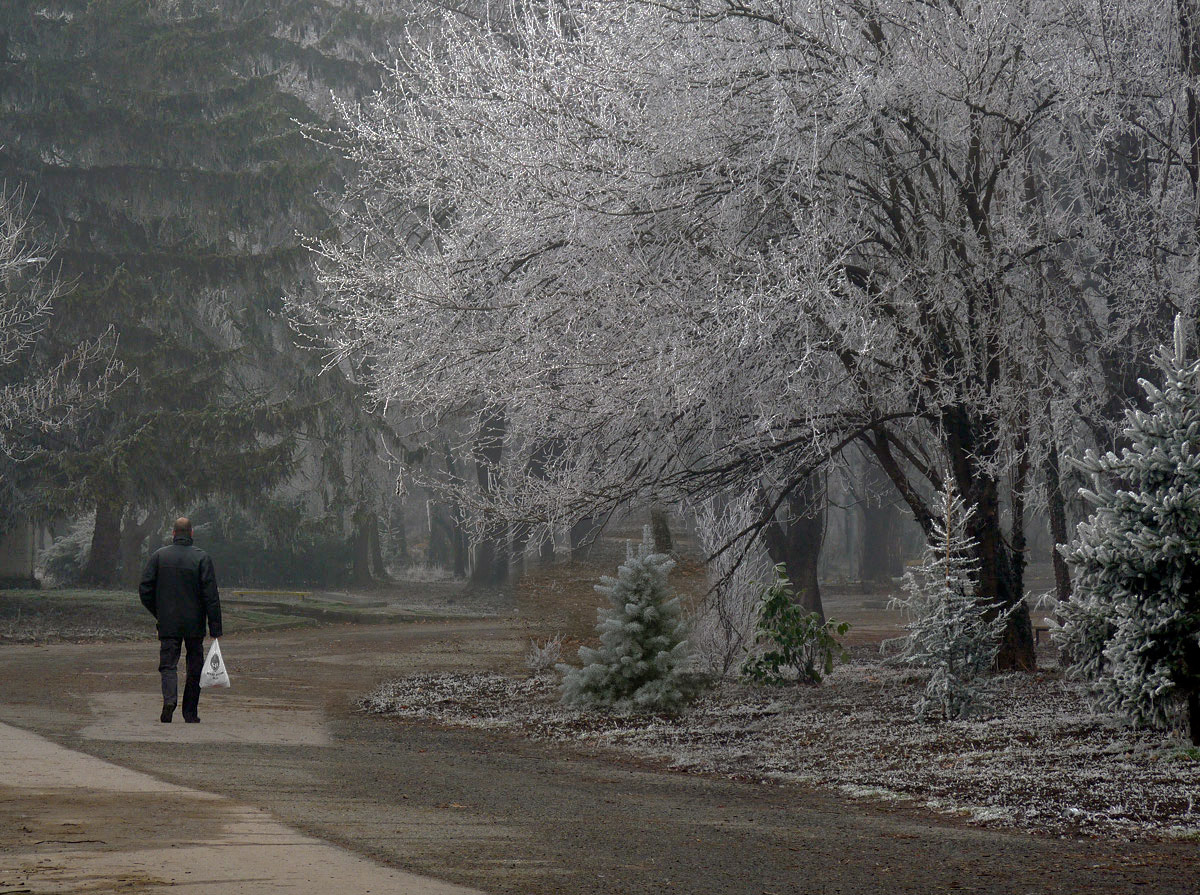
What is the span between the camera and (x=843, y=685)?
15.2 m

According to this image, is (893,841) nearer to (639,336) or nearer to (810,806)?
(810,806)

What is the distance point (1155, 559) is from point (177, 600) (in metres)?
A: 7.96

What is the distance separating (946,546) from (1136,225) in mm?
5139

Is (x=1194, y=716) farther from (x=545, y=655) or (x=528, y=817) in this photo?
(x=545, y=655)

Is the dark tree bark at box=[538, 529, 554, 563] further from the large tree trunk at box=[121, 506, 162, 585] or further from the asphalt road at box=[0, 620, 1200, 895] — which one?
the large tree trunk at box=[121, 506, 162, 585]

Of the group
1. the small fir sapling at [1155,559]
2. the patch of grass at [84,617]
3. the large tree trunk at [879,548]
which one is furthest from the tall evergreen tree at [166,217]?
the small fir sapling at [1155,559]

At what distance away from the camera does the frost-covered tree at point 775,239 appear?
1195 centimetres

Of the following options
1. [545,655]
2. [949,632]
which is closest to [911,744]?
[949,632]

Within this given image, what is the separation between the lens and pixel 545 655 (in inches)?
665

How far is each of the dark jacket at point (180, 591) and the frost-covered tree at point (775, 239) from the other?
2840 millimetres

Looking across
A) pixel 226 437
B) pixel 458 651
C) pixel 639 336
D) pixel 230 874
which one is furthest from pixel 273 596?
pixel 230 874

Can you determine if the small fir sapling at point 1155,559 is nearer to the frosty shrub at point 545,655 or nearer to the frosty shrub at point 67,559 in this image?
the frosty shrub at point 545,655

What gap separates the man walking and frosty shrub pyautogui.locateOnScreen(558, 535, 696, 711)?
11.6ft

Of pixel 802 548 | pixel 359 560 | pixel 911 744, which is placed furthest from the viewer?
pixel 359 560
